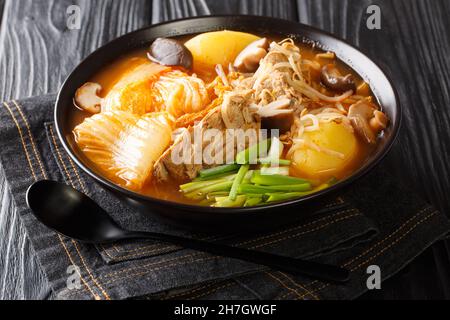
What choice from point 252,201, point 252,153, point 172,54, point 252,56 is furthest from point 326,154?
point 172,54

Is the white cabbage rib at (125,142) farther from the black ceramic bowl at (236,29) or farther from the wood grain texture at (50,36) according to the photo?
the wood grain texture at (50,36)

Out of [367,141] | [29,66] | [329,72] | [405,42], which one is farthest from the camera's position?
[405,42]

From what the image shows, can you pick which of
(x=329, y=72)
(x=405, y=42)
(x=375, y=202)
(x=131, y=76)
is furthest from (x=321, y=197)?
(x=405, y=42)

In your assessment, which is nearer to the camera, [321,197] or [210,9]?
[321,197]

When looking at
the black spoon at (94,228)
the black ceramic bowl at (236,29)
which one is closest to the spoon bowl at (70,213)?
the black spoon at (94,228)

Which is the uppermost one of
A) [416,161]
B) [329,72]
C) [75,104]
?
[329,72]

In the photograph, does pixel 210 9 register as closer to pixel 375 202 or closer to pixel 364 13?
pixel 364 13

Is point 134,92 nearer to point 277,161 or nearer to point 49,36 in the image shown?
point 277,161

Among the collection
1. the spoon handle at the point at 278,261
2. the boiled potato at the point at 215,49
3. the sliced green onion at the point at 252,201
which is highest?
the boiled potato at the point at 215,49
